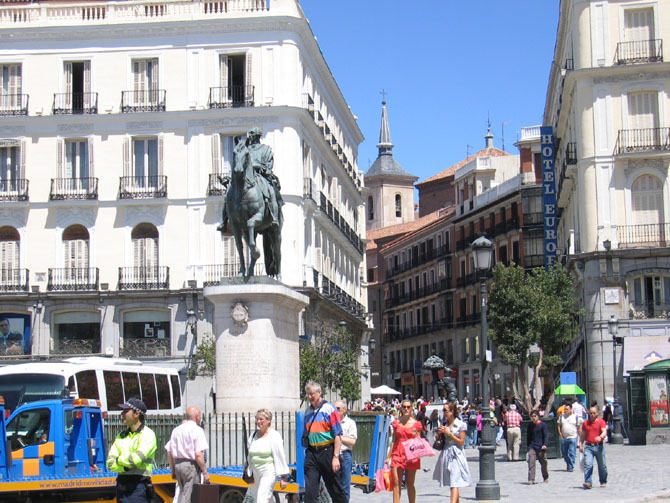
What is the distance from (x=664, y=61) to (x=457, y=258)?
4218cm

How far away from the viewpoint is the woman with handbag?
54.1 ft

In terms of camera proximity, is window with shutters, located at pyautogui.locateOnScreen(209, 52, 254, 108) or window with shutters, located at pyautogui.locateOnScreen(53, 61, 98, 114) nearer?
window with shutters, located at pyautogui.locateOnScreen(209, 52, 254, 108)

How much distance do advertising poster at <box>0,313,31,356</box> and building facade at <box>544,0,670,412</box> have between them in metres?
23.2

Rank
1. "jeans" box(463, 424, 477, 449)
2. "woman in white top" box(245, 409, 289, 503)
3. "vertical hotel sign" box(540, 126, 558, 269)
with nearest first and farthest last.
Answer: "woman in white top" box(245, 409, 289, 503), "jeans" box(463, 424, 477, 449), "vertical hotel sign" box(540, 126, 558, 269)

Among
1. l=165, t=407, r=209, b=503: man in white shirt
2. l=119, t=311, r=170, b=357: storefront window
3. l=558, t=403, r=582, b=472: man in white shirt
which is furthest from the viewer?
l=119, t=311, r=170, b=357: storefront window

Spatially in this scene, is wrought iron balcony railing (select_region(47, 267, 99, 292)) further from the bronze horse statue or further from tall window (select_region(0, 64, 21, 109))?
the bronze horse statue

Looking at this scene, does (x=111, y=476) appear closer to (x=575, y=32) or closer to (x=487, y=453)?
(x=487, y=453)

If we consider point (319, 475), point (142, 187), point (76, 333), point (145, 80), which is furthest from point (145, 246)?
point (319, 475)

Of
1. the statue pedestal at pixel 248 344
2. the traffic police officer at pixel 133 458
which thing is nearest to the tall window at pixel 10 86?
the statue pedestal at pixel 248 344

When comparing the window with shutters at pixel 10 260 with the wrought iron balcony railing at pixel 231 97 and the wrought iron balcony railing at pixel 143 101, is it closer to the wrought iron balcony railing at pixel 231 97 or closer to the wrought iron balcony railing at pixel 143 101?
the wrought iron balcony railing at pixel 143 101

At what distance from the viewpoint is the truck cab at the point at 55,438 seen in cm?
1681

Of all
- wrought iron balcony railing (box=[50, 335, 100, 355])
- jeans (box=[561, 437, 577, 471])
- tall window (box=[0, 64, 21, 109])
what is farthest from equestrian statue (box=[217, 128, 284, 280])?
tall window (box=[0, 64, 21, 109])

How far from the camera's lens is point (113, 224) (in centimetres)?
4931

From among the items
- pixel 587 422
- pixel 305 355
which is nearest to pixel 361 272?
pixel 305 355
